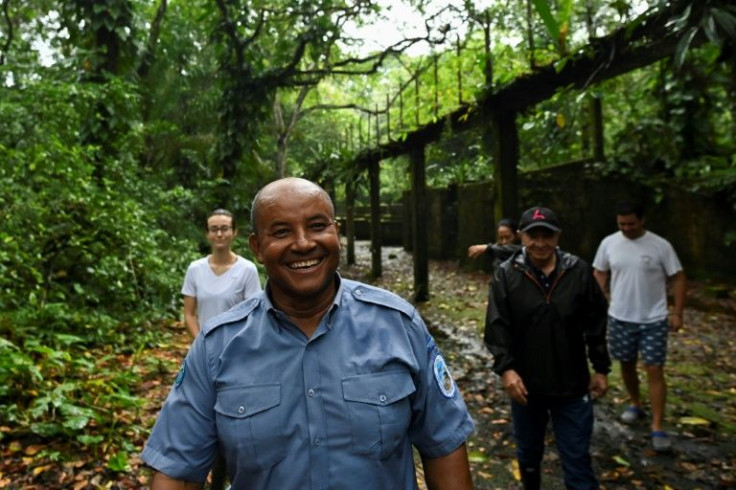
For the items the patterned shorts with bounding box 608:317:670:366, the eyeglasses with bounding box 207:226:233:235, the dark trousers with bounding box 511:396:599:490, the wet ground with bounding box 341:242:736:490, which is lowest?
the wet ground with bounding box 341:242:736:490

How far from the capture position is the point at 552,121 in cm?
1572

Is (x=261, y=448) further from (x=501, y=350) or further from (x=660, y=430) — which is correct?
(x=660, y=430)

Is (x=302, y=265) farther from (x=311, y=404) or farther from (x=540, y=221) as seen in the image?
(x=540, y=221)

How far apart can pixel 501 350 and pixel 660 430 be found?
2207 mm

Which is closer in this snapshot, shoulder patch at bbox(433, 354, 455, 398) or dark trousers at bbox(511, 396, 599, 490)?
shoulder patch at bbox(433, 354, 455, 398)

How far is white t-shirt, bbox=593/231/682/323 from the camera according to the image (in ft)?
16.0

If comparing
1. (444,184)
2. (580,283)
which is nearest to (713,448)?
(580,283)

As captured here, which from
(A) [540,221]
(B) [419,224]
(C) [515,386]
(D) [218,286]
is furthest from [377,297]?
(B) [419,224]

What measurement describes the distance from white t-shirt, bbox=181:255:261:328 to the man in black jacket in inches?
70.0

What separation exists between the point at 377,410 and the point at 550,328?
85.3 inches

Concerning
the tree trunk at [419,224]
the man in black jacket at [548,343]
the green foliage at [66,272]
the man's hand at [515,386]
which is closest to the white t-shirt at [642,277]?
the man in black jacket at [548,343]

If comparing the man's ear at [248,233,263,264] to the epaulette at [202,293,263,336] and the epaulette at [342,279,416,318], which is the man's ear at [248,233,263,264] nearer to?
the epaulette at [202,293,263,336]

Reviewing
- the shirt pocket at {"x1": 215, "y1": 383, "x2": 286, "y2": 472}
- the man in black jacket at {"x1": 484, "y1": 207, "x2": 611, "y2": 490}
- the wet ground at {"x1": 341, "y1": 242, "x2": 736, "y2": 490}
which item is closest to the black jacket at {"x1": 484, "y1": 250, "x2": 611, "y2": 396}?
the man in black jacket at {"x1": 484, "y1": 207, "x2": 611, "y2": 490}

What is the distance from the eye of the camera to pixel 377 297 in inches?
Answer: 71.5
